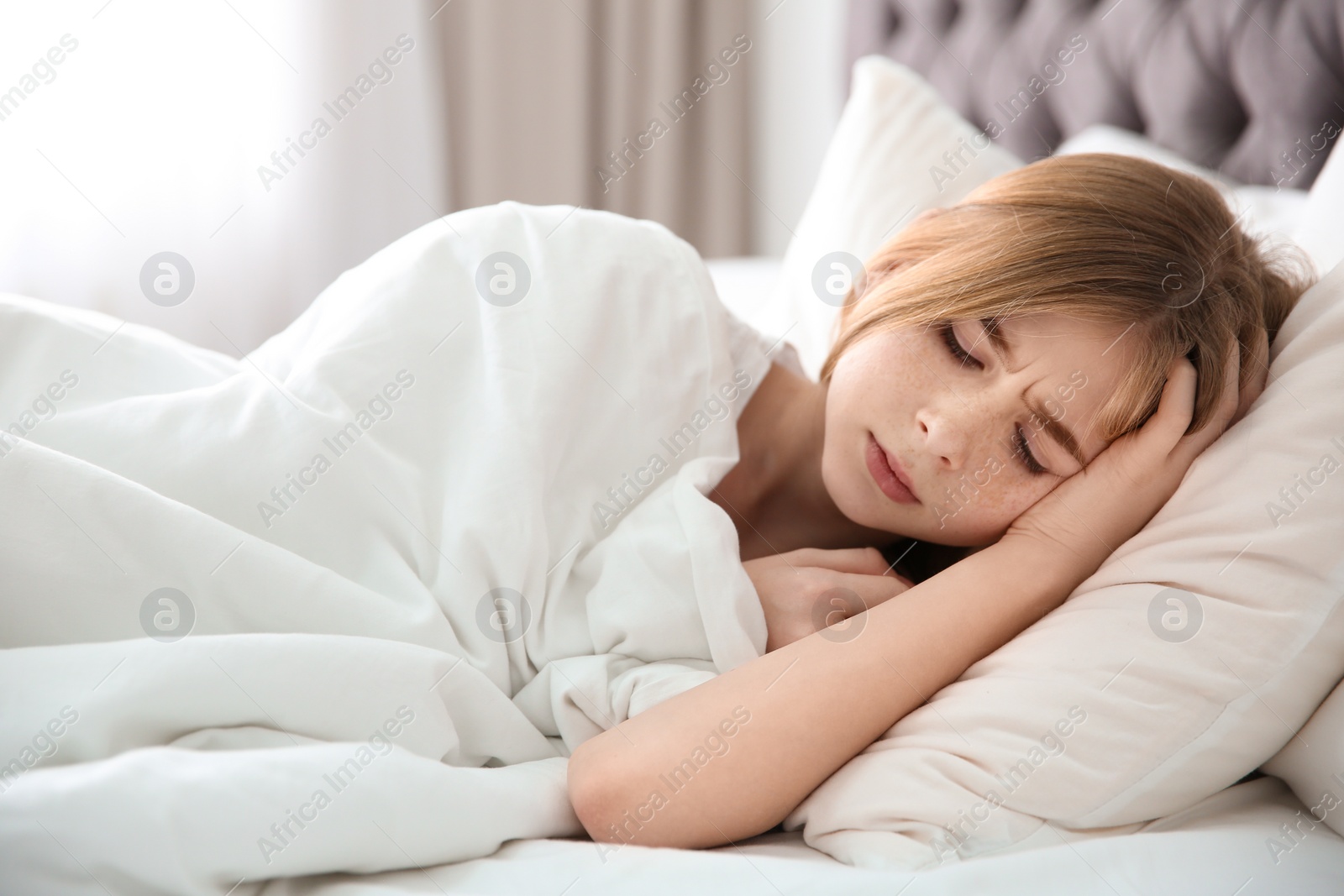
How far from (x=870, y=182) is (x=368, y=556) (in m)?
0.95

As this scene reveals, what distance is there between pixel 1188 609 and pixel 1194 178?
49cm

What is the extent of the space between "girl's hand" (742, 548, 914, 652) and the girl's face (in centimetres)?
6

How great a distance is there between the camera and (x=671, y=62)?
2410mm

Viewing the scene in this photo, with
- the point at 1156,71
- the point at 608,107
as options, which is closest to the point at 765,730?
the point at 1156,71

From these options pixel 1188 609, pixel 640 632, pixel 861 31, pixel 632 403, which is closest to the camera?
pixel 1188 609

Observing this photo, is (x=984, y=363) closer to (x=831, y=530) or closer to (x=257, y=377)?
(x=831, y=530)

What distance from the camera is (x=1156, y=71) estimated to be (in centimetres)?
137

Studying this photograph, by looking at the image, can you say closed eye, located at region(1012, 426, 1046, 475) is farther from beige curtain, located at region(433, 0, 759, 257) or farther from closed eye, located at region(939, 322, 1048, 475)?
beige curtain, located at region(433, 0, 759, 257)

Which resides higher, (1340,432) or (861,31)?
(861,31)

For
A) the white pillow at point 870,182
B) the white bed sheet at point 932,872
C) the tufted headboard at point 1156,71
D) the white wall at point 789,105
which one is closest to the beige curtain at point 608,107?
the white wall at point 789,105

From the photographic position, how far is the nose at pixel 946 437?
0.84 metres

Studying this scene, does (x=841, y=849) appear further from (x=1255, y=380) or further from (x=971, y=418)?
(x=1255, y=380)

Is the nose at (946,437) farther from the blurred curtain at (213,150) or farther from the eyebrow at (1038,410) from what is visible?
the blurred curtain at (213,150)

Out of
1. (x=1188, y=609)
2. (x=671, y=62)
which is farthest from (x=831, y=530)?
(x=671, y=62)
